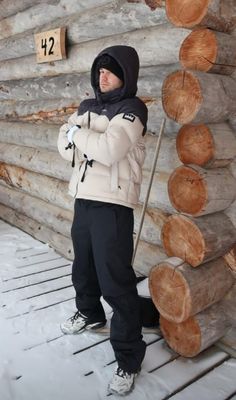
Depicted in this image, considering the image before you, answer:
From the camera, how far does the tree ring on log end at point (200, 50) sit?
239 centimetres

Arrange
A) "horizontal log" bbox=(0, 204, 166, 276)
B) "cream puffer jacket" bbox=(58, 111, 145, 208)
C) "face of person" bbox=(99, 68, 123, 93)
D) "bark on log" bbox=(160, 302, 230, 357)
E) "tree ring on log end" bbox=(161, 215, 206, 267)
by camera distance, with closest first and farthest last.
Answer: "cream puffer jacket" bbox=(58, 111, 145, 208)
"face of person" bbox=(99, 68, 123, 93)
"tree ring on log end" bbox=(161, 215, 206, 267)
"bark on log" bbox=(160, 302, 230, 357)
"horizontal log" bbox=(0, 204, 166, 276)

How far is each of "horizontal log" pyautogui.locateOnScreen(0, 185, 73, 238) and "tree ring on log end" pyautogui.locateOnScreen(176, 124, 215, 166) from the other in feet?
7.96

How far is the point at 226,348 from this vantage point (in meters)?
3.03

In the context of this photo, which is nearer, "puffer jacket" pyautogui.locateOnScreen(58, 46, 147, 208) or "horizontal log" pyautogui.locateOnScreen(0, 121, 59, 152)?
"puffer jacket" pyautogui.locateOnScreen(58, 46, 147, 208)

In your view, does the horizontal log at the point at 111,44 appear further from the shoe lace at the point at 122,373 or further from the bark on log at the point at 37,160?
the shoe lace at the point at 122,373

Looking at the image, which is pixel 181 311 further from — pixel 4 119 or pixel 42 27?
pixel 4 119

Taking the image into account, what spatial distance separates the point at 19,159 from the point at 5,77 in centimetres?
125

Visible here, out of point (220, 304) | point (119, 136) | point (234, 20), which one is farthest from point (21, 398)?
point (234, 20)

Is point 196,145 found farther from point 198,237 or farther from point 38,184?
point 38,184

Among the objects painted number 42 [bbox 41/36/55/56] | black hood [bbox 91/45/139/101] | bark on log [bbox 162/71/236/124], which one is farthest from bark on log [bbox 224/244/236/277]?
painted number 42 [bbox 41/36/55/56]

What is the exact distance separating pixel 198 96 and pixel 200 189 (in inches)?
23.1

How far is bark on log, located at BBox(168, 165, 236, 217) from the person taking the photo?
101 inches

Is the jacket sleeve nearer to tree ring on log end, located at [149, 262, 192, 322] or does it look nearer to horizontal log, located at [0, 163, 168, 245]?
tree ring on log end, located at [149, 262, 192, 322]

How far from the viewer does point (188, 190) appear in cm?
262
